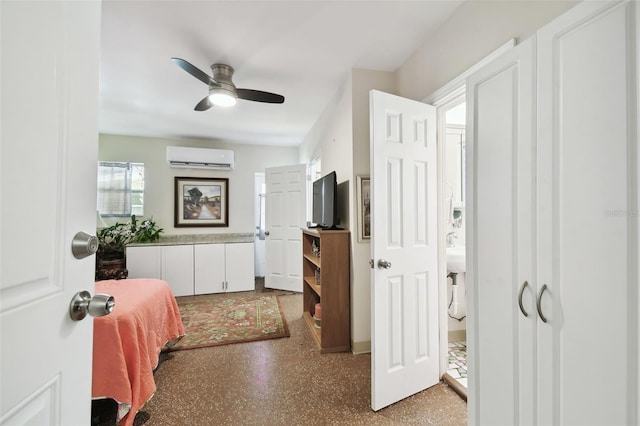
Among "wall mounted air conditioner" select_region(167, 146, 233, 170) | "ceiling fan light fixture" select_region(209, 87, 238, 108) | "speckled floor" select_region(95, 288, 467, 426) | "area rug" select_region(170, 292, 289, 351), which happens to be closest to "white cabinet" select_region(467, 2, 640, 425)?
"speckled floor" select_region(95, 288, 467, 426)

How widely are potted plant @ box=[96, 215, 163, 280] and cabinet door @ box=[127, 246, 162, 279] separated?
13 centimetres

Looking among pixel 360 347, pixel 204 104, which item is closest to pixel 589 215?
pixel 360 347

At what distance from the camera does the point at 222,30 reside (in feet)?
6.11

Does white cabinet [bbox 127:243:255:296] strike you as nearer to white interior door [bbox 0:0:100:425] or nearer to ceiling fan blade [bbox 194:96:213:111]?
ceiling fan blade [bbox 194:96:213:111]

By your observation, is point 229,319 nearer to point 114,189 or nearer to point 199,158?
point 199,158

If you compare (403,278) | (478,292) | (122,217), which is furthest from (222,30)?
(122,217)

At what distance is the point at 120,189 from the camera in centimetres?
432

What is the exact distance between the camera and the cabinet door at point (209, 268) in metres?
4.13

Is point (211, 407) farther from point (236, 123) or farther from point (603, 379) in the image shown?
point (236, 123)

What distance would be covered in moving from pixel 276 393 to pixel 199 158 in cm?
380

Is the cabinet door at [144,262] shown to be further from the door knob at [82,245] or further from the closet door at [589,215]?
the closet door at [589,215]

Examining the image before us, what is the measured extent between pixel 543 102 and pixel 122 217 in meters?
5.31

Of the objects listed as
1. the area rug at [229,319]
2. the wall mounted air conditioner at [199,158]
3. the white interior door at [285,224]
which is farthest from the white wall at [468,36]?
the wall mounted air conditioner at [199,158]

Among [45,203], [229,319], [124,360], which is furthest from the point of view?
[229,319]
